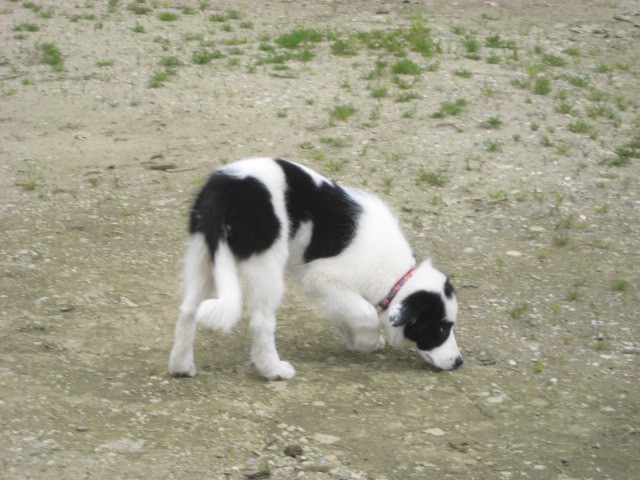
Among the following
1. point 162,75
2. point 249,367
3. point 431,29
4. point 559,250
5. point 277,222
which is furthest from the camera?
point 431,29

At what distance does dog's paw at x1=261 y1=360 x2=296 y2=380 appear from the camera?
5.38m

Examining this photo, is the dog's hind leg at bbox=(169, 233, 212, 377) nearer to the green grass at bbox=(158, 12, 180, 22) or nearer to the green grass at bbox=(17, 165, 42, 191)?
the green grass at bbox=(17, 165, 42, 191)

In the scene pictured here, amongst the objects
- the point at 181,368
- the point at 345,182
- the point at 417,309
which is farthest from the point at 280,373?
the point at 345,182

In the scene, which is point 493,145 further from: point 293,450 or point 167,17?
point 167,17

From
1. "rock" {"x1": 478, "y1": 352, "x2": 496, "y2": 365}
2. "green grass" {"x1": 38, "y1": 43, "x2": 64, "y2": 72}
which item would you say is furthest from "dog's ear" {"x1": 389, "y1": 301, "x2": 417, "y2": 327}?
"green grass" {"x1": 38, "y1": 43, "x2": 64, "y2": 72}

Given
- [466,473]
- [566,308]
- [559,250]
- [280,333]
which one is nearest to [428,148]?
[559,250]

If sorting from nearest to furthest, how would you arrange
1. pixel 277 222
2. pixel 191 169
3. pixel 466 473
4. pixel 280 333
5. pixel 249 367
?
pixel 466 473 → pixel 277 222 → pixel 249 367 → pixel 280 333 → pixel 191 169

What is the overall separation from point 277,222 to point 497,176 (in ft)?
11.4

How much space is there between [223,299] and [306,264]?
0.93 m

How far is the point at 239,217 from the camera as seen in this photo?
512cm

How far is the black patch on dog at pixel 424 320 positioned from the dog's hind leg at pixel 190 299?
1.08m

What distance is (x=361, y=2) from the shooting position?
500 inches

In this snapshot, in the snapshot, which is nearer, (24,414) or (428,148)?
(24,414)

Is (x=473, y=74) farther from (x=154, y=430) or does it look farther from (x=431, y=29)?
(x=154, y=430)
